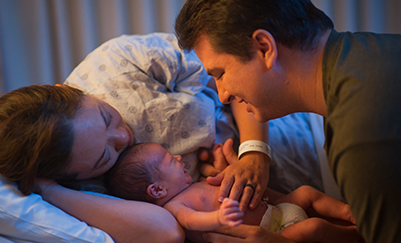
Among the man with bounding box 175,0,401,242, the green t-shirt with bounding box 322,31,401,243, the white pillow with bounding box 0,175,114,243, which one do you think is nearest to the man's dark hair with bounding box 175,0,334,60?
the man with bounding box 175,0,401,242

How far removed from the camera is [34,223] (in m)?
0.92

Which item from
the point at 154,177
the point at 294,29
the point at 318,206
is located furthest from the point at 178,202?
the point at 294,29

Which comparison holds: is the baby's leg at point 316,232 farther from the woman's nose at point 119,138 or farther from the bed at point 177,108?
the woman's nose at point 119,138

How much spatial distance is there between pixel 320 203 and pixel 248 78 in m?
0.60

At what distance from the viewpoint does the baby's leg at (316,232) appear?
1053 millimetres

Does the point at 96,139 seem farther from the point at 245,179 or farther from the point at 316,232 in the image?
the point at 316,232

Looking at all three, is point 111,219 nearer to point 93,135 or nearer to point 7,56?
point 93,135

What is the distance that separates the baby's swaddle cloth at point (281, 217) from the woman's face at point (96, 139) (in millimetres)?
582

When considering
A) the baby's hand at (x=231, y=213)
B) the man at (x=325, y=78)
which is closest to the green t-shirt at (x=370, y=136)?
the man at (x=325, y=78)

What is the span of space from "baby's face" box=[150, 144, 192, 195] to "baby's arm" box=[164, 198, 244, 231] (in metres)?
0.08

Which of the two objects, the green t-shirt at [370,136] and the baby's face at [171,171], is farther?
the baby's face at [171,171]

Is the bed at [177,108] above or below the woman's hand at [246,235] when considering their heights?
above

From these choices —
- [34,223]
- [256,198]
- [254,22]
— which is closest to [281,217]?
[256,198]

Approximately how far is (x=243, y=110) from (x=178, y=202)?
0.55 meters
